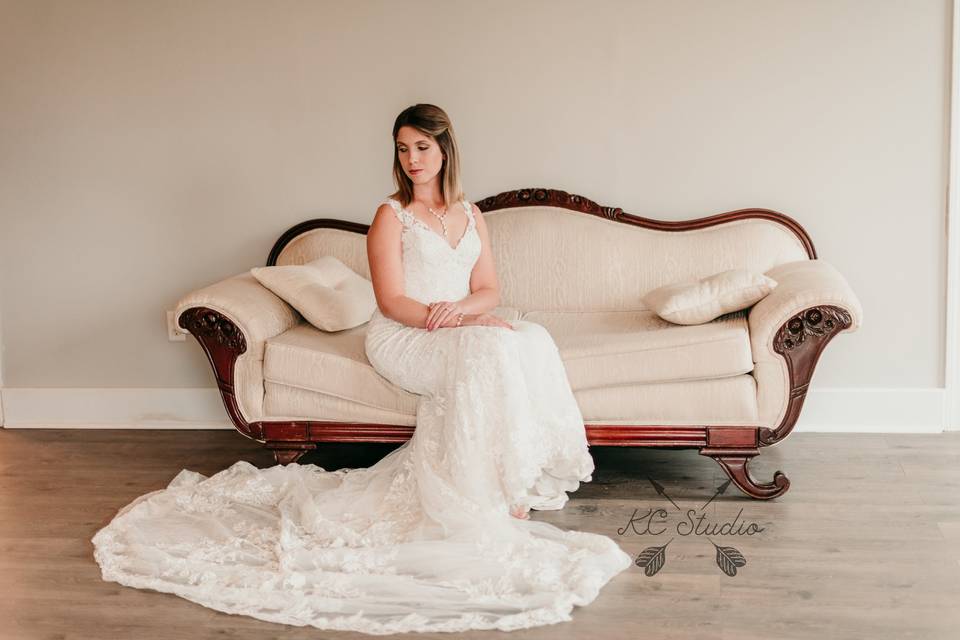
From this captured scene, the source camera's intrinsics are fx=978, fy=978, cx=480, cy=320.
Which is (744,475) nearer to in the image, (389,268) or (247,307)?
(389,268)

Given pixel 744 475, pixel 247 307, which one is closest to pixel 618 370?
pixel 744 475

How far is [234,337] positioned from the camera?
3.40 metres

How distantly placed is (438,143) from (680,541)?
1452 millimetres

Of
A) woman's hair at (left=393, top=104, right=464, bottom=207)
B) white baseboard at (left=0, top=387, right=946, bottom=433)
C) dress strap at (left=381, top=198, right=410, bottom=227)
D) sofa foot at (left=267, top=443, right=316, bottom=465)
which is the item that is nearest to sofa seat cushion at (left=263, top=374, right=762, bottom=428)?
sofa foot at (left=267, top=443, right=316, bottom=465)

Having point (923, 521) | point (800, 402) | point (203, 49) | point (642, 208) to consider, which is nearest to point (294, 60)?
point (203, 49)

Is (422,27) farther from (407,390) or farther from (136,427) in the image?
(136,427)

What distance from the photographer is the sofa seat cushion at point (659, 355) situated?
3217mm

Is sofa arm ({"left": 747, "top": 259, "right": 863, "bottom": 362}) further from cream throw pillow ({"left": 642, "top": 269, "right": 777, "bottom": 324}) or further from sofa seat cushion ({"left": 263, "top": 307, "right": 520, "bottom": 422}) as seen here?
sofa seat cushion ({"left": 263, "top": 307, "right": 520, "bottom": 422})

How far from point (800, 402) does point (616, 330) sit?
0.68 meters

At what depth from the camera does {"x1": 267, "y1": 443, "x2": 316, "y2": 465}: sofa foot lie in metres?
3.44

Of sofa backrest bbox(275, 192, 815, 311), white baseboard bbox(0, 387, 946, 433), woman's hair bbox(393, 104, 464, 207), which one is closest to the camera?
woman's hair bbox(393, 104, 464, 207)

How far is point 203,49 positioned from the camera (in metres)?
4.24

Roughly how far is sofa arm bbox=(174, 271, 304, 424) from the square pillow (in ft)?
0.51

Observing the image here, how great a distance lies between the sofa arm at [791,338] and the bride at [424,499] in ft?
2.12
